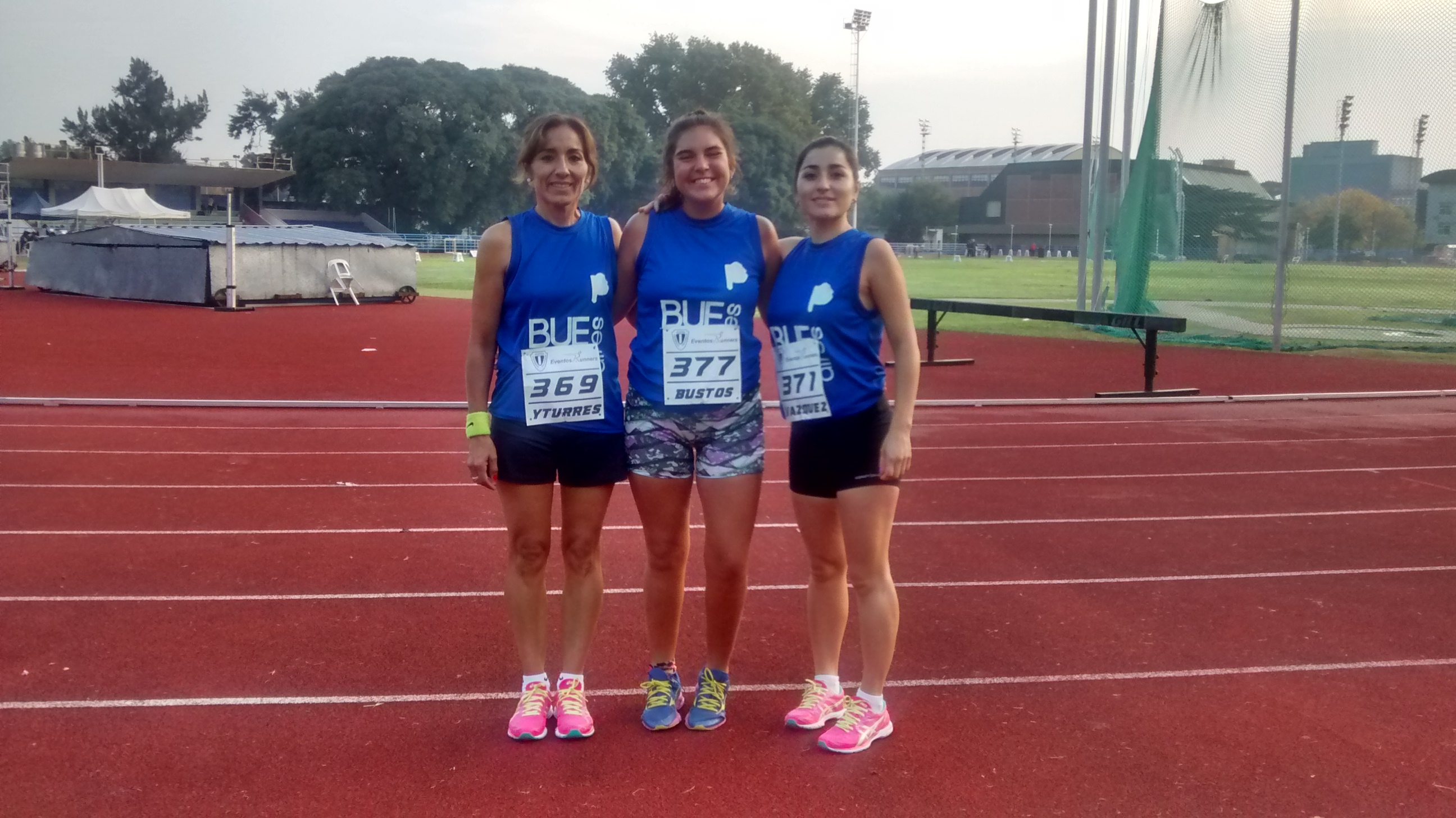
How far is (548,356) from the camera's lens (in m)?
3.18

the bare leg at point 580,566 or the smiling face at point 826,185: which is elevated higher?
the smiling face at point 826,185

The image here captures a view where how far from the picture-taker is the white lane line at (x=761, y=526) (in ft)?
19.0

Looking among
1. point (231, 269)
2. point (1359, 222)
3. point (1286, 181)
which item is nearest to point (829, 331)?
point (1286, 181)

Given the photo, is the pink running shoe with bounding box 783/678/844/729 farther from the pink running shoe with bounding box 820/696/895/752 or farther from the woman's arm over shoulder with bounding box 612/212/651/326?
the woman's arm over shoulder with bounding box 612/212/651/326

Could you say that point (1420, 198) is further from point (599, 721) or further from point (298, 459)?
point (599, 721)

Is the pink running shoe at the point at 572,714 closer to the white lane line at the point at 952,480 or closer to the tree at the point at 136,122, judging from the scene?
the white lane line at the point at 952,480

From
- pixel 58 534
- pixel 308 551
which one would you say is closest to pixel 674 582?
pixel 308 551

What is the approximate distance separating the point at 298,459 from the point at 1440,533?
260 inches

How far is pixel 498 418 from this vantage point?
325 cm

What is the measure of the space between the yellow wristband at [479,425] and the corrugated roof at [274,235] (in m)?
22.2

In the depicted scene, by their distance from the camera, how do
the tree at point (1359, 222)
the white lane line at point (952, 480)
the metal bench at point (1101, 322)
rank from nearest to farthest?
the white lane line at point (952, 480) → the metal bench at point (1101, 322) → the tree at point (1359, 222)

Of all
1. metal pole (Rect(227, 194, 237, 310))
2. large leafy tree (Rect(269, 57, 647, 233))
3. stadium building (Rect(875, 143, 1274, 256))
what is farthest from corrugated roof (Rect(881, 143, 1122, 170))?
metal pole (Rect(227, 194, 237, 310))

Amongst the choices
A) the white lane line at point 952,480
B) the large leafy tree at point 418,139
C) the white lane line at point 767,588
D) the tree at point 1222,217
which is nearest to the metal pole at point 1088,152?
the tree at point 1222,217

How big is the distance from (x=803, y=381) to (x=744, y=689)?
113cm
